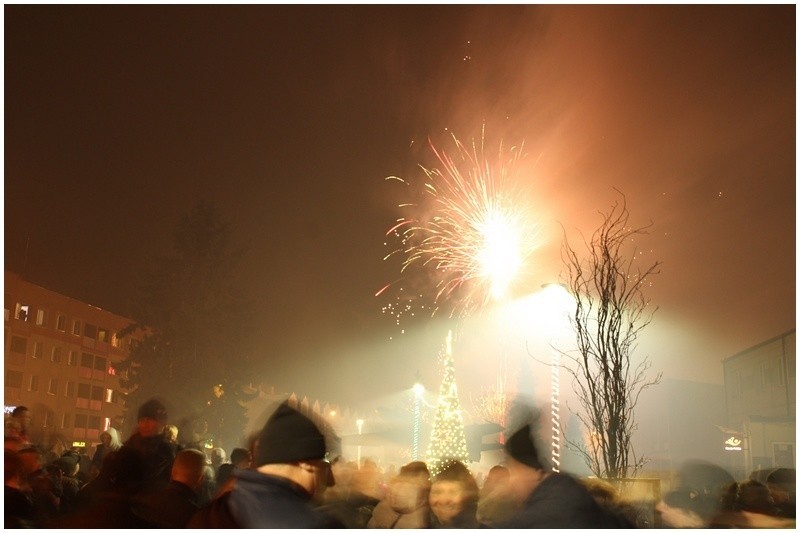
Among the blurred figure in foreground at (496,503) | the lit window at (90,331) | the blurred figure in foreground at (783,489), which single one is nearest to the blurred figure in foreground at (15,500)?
the blurred figure in foreground at (496,503)

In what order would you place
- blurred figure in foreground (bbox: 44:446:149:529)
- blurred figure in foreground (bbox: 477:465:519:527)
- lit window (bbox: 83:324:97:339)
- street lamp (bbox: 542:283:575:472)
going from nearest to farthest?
blurred figure in foreground (bbox: 44:446:149:529), blurred figure in foreground (bbox: 477:465:519:527), street lamp (bbox: 542:283:575:472), lit window (bbox: 83:324:97:339)

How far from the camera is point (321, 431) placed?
403 cm

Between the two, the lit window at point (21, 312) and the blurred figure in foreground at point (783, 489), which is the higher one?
the lit window at point (21, 312)

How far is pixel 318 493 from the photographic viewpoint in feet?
15.1

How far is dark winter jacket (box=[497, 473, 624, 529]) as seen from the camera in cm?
447

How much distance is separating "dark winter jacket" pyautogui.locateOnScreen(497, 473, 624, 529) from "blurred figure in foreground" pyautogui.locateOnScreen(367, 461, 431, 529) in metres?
1.28

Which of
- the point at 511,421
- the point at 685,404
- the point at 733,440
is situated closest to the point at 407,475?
the point at 511,421

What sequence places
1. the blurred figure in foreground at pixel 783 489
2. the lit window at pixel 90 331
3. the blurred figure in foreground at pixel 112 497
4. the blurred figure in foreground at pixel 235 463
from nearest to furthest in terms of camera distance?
the blurred figure in foreground at pixel 112 497 < the blurred figure in foreground at pixel 783 489 < the blurred figure in foreground at pixel 235 463 < the lit window at pixel 90 331

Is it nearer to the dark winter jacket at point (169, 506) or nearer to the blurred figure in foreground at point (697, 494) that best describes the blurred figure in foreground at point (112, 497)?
the dark winter jacket at point (169, 506)

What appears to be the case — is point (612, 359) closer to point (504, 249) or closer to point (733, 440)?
point (504, 249)

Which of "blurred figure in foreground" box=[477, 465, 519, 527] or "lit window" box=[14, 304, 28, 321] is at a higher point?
"lit window" box=[14, 304, 28, 321]

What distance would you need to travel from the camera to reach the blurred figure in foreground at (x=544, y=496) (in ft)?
14.7

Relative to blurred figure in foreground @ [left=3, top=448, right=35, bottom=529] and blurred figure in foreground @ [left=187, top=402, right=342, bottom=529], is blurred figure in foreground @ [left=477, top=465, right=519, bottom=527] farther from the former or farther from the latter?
blurred figure in foreground @ [left=3, top=448, right=35, bottom=529]

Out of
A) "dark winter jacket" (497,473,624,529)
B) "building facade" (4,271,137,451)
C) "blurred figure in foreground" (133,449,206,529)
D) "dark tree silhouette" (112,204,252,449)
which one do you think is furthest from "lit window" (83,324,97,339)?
→ "dark winter jacket" (497,473,624,529)
